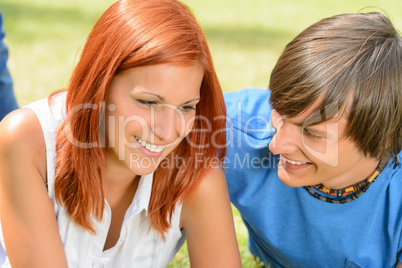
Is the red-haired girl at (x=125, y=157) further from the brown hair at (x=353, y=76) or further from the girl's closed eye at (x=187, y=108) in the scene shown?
the brown hair at (x=353, y=76)

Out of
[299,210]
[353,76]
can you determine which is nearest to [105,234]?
[299,210]

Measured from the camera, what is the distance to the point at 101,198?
2395 mm

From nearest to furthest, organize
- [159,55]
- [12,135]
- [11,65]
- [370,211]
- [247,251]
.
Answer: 1. [159,55]
2. [12,135]
3. [370,211]
4. [247,251]
5. [11,65]

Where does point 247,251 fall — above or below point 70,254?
below

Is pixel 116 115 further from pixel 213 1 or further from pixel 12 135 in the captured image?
pixel 213 1

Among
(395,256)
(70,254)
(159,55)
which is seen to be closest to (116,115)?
(159,55)

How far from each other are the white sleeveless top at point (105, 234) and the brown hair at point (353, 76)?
0.69 metres

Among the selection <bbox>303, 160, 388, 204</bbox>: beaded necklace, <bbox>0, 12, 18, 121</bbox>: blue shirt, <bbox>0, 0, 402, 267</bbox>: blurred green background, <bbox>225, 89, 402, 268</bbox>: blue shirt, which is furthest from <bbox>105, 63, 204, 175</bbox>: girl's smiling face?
<bbox>0, 0, 402, 267</bbox>: blurred green background

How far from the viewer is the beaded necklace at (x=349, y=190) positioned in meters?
2.59

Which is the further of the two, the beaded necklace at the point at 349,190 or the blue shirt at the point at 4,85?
the blue shirt at the point at 4,85

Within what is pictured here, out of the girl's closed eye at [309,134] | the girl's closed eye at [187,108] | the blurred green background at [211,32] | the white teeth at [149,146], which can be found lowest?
the blurred green background at [211,32]

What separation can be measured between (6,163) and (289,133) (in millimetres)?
1085

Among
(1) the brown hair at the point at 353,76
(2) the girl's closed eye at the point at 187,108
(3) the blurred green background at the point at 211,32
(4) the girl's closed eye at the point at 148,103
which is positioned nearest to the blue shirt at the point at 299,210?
(1) the brown hair at the point at 353,76

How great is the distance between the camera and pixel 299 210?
2762 millimetres
